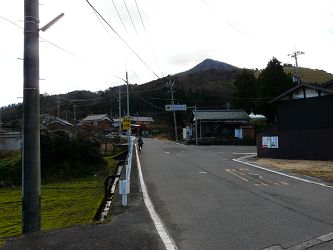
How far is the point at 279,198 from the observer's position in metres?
12.9

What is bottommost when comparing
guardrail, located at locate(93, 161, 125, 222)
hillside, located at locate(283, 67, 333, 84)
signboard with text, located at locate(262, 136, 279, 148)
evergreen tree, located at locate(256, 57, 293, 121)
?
guardrail, located at locate(93, 161, 125, 222)

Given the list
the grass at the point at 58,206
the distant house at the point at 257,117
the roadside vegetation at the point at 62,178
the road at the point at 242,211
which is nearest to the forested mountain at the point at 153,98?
the distant house at the point at 257,117

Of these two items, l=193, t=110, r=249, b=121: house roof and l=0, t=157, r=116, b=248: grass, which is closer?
l=0, t=157, r=116, b=248: grass

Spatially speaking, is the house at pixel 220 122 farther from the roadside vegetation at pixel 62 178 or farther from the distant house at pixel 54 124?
the roadside vegetation at pixel 62 178

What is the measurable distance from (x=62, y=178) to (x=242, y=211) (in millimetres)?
20878

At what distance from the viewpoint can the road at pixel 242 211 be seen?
782cm

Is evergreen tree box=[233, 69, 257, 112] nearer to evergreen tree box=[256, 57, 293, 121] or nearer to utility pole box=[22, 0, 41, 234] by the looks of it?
evergreen tree box=[256, 57, 293, 121]

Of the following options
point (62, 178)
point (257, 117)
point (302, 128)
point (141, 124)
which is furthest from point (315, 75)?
point (62, 178)

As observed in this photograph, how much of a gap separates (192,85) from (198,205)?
109245 mm

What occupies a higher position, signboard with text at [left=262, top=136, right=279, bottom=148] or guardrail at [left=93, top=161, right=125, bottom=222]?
signboard with text at [left=262, top=136, right=279, bottom=148]

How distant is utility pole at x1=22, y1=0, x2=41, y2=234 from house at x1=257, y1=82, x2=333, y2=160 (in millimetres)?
22178

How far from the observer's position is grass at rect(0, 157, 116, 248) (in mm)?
13379

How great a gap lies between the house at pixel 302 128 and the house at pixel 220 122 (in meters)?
31.9

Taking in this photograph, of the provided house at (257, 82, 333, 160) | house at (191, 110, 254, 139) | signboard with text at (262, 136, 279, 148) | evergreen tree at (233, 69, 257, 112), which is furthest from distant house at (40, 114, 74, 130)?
evergreen tree at (233, 69, 257, 112)
